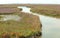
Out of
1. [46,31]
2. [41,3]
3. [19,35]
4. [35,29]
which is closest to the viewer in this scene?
[19,35]

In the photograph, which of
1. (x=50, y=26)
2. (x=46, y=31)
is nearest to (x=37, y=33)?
(x=46, y=31)

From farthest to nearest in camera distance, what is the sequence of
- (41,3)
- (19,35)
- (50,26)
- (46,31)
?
(41,3), (50,26), (46,31), (19,35)

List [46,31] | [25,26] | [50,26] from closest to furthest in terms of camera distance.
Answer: [25,26] < [46,31] < [50,26]

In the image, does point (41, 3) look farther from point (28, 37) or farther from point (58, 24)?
point (28, 37)

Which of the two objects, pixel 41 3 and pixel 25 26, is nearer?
pixel 25 26

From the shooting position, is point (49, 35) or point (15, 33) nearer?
point (15, 33)

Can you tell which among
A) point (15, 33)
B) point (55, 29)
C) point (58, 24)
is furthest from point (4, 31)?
point (58, 24)

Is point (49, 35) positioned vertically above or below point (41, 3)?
below

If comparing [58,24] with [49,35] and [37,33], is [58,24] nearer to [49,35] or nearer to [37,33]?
[49,35]

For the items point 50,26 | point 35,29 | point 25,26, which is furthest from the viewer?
point 50,26
